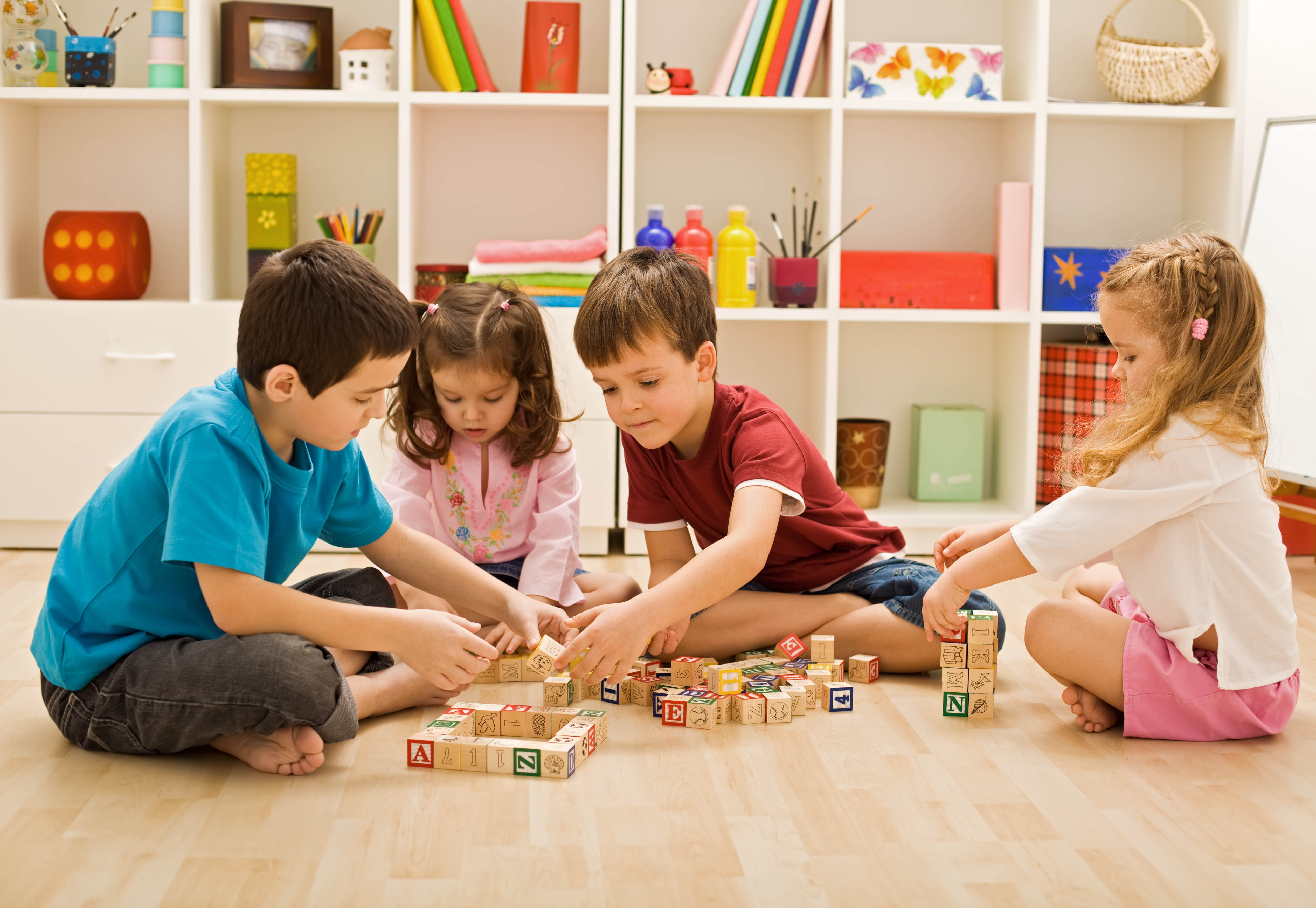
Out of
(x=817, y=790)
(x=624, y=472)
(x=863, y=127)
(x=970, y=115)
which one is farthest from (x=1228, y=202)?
(x=817, y=790)

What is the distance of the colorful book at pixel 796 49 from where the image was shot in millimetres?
2719

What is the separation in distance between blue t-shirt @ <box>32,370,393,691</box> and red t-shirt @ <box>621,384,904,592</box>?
57 cm

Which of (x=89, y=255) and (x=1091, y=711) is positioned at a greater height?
(x=89, y=255)

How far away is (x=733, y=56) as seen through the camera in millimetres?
2748

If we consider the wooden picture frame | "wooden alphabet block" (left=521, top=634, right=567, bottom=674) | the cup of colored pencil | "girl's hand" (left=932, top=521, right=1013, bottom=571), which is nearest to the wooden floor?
"wooden alphabet block" (left=521, top=634, right=567, bottom=674)

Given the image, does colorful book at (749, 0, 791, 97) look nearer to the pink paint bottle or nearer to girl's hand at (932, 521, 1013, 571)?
the pink paint bottle

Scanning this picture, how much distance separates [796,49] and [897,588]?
1481 mm

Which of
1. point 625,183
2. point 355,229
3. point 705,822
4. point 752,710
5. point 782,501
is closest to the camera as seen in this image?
point 705,822

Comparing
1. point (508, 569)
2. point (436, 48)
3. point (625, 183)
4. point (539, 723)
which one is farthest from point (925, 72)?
point (539, 723)

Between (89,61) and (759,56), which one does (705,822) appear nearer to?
(759,56)

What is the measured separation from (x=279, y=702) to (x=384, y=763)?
153 mm

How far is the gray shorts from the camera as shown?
130cm

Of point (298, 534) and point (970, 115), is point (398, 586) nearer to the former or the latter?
point (298, 534)

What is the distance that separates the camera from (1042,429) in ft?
9.80
